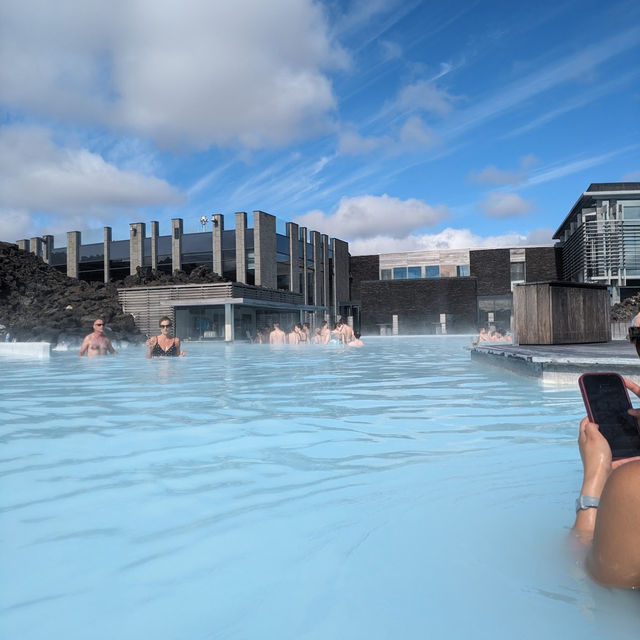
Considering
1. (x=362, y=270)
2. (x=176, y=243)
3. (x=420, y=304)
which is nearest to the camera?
(x=176, y=243)

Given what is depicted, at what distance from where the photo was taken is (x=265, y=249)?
1319 inches

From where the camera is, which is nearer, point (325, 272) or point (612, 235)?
point (612, 235)

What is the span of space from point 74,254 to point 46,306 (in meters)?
17.8

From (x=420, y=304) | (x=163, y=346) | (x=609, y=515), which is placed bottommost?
(x=609, y=515)

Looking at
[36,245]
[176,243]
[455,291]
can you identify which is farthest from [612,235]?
[36,245]

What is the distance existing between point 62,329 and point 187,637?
1995 cm

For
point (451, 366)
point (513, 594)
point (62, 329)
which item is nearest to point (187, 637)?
point (513, 594)

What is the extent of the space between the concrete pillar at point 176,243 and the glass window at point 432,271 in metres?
17.8

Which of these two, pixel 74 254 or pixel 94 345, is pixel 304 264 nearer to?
pixel 74 254

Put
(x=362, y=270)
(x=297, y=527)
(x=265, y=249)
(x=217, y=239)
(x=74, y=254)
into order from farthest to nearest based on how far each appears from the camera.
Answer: (x=362, y=270), (x=74, y=254), (x=217, y=239), (x=265, y=249), (x=297, y=527)

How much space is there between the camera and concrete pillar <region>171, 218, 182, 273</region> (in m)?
34.9

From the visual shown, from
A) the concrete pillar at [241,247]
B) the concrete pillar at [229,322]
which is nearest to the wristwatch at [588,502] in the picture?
the concrete pillar at [229,322]

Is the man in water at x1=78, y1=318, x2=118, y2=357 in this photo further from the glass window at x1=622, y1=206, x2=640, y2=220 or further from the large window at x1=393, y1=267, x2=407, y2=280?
the large window at x1=393, y1=267, x2=407, y2=280

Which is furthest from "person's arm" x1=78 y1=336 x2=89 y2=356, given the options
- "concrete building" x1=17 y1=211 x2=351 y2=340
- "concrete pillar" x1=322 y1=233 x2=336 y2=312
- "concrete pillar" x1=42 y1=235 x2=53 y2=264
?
"concrete pillar" x1=42 y1=235 x2=53 y2=264
